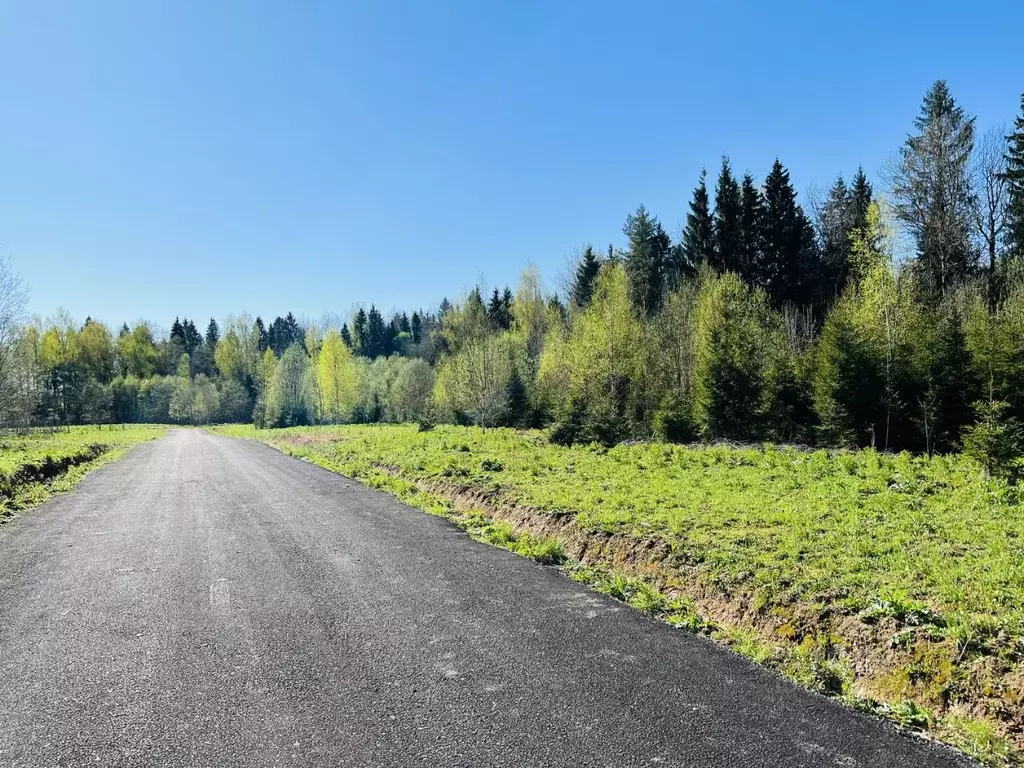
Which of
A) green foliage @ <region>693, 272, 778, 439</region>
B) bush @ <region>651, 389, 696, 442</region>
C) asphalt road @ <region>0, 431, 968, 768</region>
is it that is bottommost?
asphalt road @ <region>0, 431, 968, 768</region>

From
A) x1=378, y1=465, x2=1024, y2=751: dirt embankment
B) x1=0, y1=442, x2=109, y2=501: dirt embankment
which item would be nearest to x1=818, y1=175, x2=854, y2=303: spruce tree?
x1=378, y1=465, x2=1024, y2=751: dirt embankment

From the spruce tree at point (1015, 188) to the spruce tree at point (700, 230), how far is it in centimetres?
1638

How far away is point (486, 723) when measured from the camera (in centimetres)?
374

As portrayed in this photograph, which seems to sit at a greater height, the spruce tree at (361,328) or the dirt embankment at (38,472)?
the spruce tree at (361,328)

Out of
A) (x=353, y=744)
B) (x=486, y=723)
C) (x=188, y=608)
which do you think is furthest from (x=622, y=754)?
(x=188, y=608)

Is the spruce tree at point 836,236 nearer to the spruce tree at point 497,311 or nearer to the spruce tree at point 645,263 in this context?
the spruce tree at point 645,263

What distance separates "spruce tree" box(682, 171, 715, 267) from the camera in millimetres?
41750

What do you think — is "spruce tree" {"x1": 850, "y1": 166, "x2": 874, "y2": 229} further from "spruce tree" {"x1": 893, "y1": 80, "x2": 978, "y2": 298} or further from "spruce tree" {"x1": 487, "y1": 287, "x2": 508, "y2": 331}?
"spruce tree" {"x1": 487, "y1": 287, "x2": 508, "y2": 331}

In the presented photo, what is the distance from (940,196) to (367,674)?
120 feet

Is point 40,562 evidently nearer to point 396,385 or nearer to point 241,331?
point 396,385

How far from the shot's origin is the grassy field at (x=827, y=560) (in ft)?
13.6

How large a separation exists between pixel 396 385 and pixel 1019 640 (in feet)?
178

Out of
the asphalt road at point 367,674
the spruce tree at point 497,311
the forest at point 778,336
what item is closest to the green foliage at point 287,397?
the forest at point 778,336

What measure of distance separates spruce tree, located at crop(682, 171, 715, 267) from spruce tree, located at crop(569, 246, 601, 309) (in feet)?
31.5
